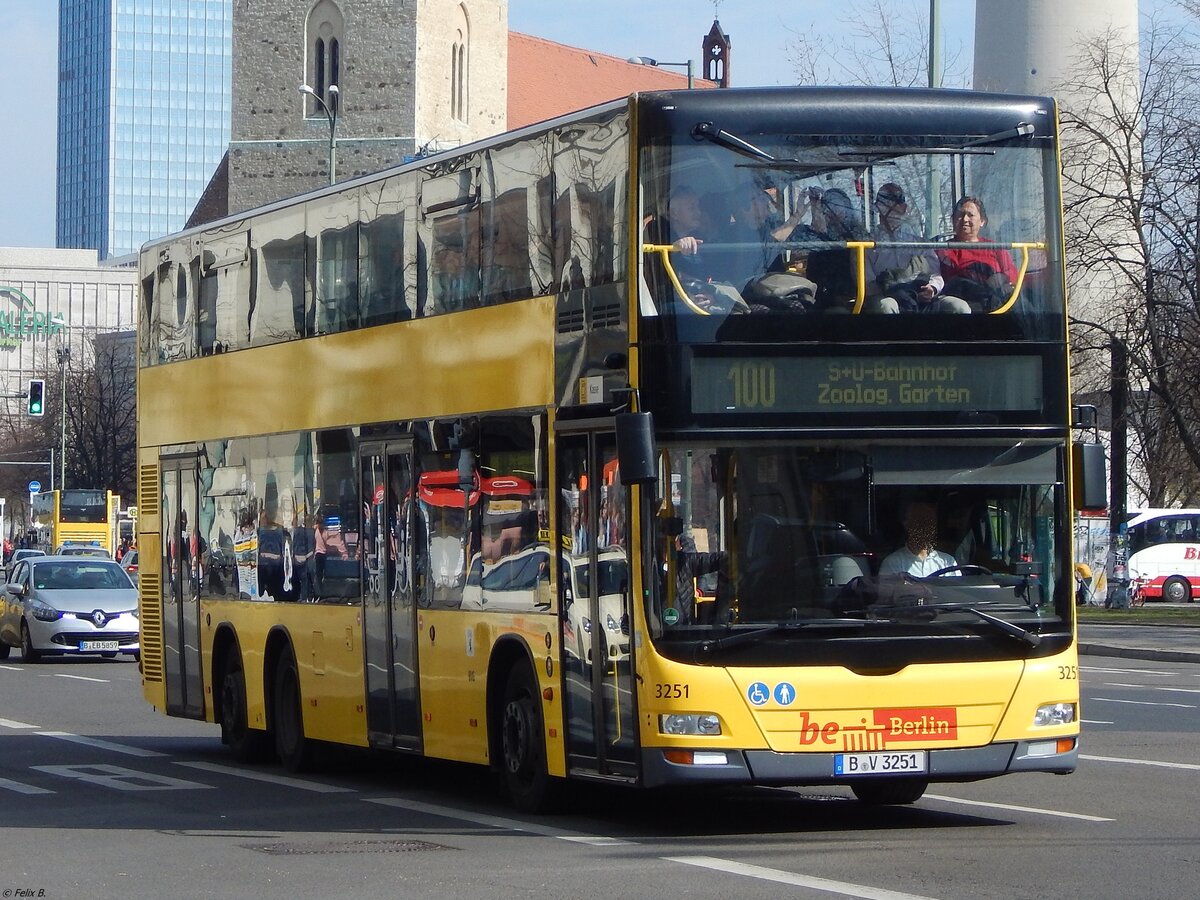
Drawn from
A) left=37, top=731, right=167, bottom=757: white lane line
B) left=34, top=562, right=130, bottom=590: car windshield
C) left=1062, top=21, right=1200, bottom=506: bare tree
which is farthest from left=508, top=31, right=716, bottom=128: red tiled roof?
left=37, top=731, right=167, bottom=757: white lane line

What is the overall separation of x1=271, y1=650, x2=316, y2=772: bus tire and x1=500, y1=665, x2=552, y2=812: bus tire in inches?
132

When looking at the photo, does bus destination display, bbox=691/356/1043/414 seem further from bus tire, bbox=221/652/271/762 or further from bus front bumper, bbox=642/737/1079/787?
bus tire, bbox=221/652/271/762

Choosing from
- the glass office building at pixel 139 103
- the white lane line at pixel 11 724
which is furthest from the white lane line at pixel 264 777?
the glass office building at pixel 139 103

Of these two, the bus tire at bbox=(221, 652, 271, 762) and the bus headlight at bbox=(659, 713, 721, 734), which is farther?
the bus tire at bbox=(221, 652, 271, 762)

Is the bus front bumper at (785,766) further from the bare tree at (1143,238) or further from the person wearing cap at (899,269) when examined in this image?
the bare tree at (1143,238)

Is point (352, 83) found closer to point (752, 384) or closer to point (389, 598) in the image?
point (389, 598)

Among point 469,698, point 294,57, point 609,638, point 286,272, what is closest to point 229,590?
point 286,272

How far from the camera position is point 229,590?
16.2 m

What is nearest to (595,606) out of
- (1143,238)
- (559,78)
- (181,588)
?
(181,588)

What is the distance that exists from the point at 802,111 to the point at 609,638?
8.96 ft

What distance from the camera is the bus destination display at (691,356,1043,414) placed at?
10.3 metres

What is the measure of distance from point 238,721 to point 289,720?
1062 millimetres

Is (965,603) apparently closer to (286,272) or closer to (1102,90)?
(286,272)

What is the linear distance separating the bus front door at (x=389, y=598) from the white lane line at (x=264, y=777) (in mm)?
571
